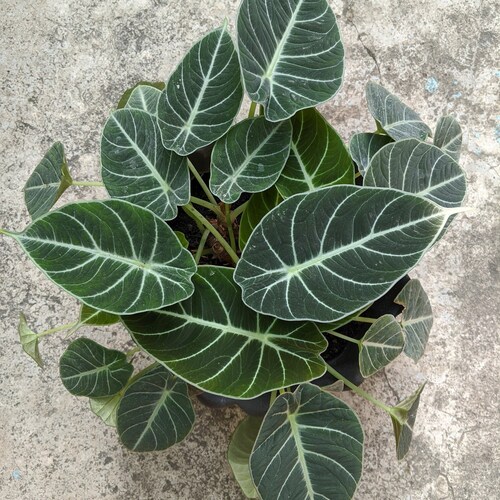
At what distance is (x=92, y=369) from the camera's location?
961mm

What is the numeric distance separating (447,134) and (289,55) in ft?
0.94

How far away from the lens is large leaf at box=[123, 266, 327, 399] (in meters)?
0.81

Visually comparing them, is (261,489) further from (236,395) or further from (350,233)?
(350,233)

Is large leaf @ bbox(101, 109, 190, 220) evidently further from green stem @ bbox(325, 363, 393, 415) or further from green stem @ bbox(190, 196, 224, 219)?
green stem @ bbox(325, 363, 393, 415)

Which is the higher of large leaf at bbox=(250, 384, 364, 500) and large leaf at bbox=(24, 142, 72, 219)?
large leaf at bbox=(24, 142, 72, 219)

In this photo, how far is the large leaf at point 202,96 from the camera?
0.86 metres

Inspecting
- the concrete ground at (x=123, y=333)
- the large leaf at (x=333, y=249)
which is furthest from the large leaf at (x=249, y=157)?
the concrete ground at (x=123, y=333)

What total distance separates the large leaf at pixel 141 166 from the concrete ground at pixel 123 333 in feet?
1.69

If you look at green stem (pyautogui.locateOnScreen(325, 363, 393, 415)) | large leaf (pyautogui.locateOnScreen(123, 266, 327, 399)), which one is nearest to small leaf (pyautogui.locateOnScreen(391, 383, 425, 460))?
green stem (pyautogui.locateOnScreen(325, 363, 393, 415))

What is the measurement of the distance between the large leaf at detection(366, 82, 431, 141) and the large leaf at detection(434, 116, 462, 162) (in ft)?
0.07

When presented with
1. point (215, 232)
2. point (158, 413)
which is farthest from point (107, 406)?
point (215, 232)

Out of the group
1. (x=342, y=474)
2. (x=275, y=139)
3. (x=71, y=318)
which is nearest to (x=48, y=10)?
(x=71, y=318)

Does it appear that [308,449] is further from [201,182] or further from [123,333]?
[123,333]

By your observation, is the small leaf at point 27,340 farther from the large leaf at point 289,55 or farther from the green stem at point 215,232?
the large leaf at point 289,55
